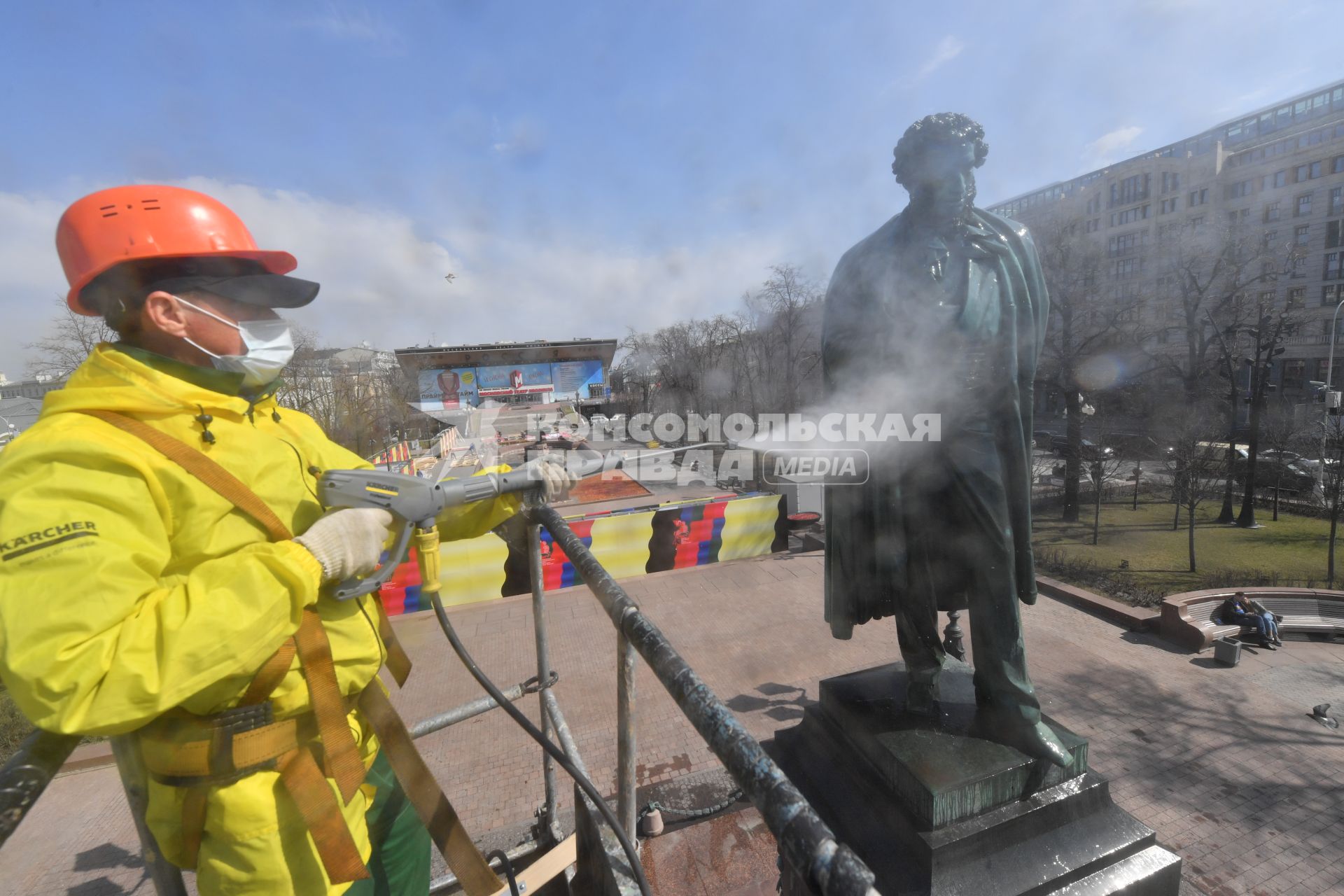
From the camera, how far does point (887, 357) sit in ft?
8.29

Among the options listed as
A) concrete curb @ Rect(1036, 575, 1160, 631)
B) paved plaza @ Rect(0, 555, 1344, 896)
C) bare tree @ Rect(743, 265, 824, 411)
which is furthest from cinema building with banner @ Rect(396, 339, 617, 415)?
concrete curb @ Rect(1036, 575, 1160, 631)

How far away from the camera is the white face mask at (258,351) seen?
160 cm

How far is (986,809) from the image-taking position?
93.0 inches

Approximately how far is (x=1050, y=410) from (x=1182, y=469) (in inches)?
841

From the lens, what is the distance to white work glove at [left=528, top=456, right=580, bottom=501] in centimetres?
218

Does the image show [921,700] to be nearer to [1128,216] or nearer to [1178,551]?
[1178,551]

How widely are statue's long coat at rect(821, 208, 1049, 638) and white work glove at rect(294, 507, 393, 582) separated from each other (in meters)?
1.97

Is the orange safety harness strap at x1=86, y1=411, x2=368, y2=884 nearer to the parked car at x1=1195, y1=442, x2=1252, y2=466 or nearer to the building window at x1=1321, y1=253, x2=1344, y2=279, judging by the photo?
the parked car at x1=1195, y1=442, x2=1252, y2=466

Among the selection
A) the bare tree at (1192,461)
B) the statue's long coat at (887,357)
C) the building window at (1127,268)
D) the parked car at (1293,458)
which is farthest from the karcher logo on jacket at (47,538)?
the building window at (1127,268)

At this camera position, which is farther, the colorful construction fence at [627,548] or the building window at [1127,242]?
the building window at [1127,242]

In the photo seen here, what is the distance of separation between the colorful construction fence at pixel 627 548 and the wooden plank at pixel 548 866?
6398 millimetres

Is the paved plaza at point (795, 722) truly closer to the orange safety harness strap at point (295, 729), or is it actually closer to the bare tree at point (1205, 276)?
the orange safety harness strap at point (295, 729)

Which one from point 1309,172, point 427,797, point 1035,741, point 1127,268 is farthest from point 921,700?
point 1309,172

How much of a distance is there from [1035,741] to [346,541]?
8.73ft
